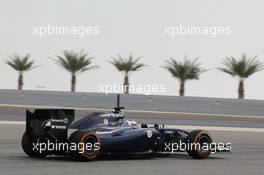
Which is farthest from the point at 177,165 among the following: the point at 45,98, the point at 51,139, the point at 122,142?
the point at 45,98

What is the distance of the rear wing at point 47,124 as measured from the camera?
41.4 feet

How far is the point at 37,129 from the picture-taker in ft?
41.6

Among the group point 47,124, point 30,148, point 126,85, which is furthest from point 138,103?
point 47,124

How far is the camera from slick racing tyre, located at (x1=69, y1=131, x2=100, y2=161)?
40.2 ft

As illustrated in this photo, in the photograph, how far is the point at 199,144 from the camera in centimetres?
1417

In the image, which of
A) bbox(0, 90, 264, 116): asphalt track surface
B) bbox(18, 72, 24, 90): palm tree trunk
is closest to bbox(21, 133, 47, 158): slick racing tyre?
bbox(0, 90, 264, 116): asphalt track surface

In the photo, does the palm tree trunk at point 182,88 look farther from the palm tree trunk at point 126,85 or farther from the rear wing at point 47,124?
the rear wing at point 47,124

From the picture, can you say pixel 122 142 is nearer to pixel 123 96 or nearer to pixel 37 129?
pixel 37 129

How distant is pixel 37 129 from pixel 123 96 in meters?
35.4

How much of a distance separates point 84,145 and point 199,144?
296cm

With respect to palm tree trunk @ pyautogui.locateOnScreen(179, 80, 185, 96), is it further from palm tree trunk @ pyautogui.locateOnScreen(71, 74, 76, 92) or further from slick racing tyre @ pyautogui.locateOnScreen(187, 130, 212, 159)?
slick racing tyre @ pyautogui.locateOnScreen(187, 130, 212, 159)

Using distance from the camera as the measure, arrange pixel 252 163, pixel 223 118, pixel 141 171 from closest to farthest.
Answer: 1. pixel 141 171
2. pixel 252 163
3. pixel 223 118

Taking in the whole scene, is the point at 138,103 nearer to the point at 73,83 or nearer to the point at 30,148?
the point at 73,83

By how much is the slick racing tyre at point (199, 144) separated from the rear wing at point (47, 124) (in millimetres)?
2850
